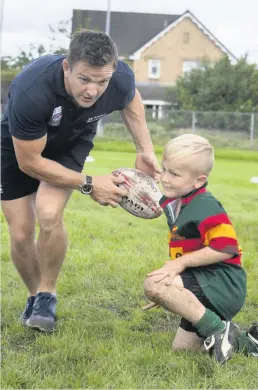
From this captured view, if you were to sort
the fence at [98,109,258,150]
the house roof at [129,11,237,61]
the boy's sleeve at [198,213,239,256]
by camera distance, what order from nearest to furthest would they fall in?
the boy's sleeve at [198,213,239,256] → the fence at [98,109,258,150] → the house roof at [129,11,237,61]

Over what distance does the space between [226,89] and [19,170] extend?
33435 mm

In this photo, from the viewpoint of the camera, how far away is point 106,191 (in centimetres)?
495

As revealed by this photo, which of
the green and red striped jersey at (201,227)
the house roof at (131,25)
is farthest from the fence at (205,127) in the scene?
the green and red striped jersey at (201,227)

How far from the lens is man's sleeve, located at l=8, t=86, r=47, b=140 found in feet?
14.9

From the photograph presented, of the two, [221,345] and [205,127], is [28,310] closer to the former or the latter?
[221,345]

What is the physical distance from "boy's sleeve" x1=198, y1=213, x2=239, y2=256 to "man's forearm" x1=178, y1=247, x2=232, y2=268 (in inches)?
1.3

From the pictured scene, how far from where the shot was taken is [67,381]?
3.98m

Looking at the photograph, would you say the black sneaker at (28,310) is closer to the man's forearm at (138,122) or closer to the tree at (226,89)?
the man's forearm at (138,122)

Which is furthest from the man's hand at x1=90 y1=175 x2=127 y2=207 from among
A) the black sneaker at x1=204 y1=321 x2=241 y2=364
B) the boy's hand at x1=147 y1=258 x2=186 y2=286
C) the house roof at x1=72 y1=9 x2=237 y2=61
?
the house roof at x1=72 y1=9 x2=237 y2=61

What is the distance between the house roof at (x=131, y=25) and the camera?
54.3m

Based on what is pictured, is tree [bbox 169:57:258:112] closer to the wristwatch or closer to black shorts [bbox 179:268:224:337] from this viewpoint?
the wristwatch

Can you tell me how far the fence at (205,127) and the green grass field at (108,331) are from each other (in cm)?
2231

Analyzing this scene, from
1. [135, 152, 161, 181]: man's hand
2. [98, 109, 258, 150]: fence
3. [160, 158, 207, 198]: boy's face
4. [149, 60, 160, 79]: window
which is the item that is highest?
[160, 158, 207, 198]: boy's face

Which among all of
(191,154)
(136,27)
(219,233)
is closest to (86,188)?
(191,154)
